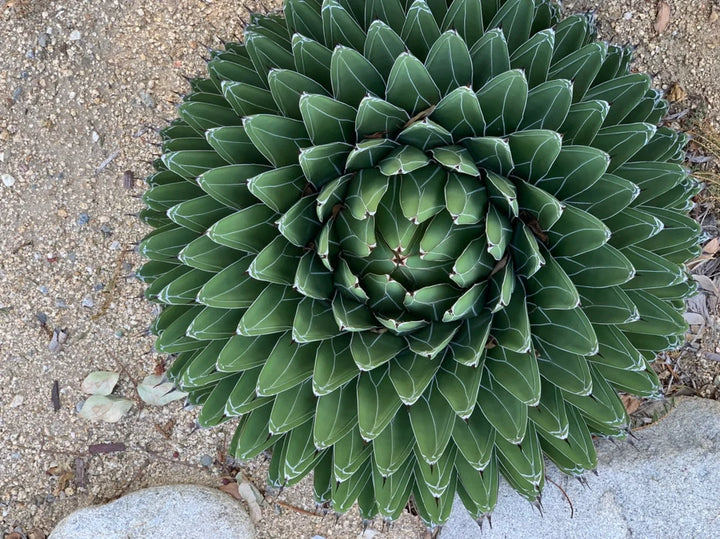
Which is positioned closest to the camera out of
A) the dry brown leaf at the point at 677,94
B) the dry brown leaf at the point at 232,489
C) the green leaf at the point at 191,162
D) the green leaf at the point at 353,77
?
the green leaf at the point at 353,77

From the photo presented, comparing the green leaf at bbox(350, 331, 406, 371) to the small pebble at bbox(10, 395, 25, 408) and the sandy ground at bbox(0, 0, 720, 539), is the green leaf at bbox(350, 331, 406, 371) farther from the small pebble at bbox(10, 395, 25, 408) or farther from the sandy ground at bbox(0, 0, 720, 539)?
the small pebble at bbox(10, 395, 25, 408)

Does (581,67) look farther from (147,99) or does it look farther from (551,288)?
(147,99)

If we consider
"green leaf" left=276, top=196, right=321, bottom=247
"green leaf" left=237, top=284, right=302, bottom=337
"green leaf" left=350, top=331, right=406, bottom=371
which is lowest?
"green leaf" left=237, top=284, right=302, bottom=337

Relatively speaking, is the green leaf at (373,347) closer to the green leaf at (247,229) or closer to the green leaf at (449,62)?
the green leaf at (247,229)

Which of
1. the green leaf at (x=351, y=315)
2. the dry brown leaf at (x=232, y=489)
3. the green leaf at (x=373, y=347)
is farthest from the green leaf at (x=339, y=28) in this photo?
the dry brown leaf at (x=232, y=489)

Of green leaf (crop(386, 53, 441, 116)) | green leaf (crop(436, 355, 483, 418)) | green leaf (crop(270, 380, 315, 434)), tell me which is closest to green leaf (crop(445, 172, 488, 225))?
green leaf (crop(386, 53, 441, 116))

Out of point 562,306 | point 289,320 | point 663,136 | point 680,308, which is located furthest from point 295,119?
point 680,308
